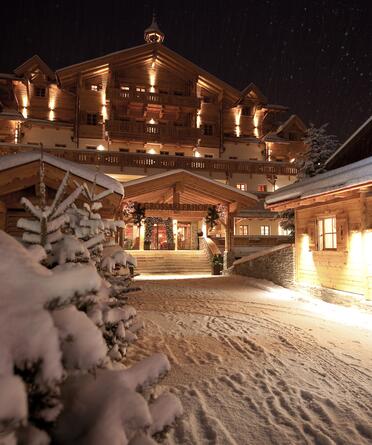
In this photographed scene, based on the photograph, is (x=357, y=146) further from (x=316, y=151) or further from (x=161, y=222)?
(x=161, y=222)

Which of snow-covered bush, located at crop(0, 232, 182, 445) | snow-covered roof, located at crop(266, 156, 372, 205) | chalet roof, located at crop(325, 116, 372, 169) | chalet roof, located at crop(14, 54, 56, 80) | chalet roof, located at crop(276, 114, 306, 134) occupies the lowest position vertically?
snow-covered bush, located at crop(0, 232, 182, 445)

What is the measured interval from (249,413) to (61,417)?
2.69 metres

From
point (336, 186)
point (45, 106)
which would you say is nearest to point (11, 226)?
point (336, 186)

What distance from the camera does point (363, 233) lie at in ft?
31.2

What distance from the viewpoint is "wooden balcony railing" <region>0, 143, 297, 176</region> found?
25328 millimetres

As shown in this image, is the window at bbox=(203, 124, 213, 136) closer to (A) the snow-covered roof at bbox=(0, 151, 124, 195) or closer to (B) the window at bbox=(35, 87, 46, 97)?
(B) the window at bbox=(35, 87, 46, 97)

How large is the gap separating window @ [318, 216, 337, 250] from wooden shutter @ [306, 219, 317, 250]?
9.7 inches

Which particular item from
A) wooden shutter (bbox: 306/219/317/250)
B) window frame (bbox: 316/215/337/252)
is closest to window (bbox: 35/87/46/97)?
wooden shutter (bbox: 306/219/317/250)

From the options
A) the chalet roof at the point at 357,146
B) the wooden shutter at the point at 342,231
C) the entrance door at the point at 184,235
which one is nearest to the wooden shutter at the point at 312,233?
the wooden shutter at the point at 342,231

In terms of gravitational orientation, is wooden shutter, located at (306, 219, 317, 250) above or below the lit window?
below

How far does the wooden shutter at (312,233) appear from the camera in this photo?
40.1 ft

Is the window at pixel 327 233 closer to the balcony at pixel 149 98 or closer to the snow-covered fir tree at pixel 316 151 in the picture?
the snow-covered fir tree at pixel 316 151

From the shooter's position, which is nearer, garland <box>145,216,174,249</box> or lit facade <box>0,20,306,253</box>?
lit facade <box>0,20,306,253</box>

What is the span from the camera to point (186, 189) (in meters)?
19.4
